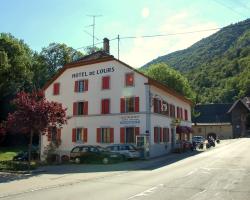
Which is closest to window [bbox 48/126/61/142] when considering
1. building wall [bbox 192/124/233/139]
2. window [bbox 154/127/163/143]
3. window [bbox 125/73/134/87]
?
window [bbox 125/73/134/87]

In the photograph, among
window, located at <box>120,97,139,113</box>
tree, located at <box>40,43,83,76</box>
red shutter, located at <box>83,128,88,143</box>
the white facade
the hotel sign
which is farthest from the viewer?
tree, located at <box>40,43,83,76</box>

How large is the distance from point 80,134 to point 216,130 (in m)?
54.9

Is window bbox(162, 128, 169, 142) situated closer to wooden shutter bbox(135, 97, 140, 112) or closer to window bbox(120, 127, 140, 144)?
window bbox(120, 127, 140, 144)

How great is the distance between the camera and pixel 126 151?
34062mm

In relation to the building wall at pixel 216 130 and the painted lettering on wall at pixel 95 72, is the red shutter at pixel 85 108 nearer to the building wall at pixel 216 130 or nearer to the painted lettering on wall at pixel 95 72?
the painted lettering on wall at pixel 95 72

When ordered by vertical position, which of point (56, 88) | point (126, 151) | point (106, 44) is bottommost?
point (126, 151)

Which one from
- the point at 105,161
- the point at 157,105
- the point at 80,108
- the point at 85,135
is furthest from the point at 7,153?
the point at 105,161

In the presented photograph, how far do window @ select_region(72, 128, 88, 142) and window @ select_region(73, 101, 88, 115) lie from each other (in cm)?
178

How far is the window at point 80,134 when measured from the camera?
4116 centimetres

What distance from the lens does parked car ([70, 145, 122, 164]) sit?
106ft

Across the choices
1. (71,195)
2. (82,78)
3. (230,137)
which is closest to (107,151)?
(82,78)

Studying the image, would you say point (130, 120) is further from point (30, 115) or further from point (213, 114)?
point (213, 114)

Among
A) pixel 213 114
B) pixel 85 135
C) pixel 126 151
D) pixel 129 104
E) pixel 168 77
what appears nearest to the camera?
pixel 126 151

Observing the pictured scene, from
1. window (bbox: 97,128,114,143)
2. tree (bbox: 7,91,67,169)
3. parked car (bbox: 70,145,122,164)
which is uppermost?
tree (bbox: 7,91,67,169)
